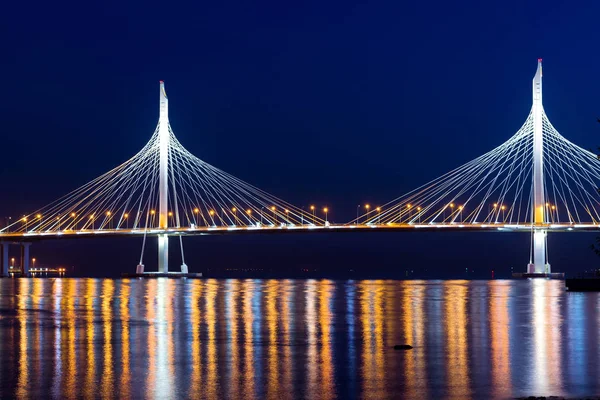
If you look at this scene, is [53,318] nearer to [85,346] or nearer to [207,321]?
[207,321]

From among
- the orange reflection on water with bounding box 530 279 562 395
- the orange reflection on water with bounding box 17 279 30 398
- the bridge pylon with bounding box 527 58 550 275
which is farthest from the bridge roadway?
the orange reflection on water with bounding box 17 279 30 398

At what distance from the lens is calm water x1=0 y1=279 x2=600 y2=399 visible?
38.1 feet

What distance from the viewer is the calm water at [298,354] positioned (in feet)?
38.1

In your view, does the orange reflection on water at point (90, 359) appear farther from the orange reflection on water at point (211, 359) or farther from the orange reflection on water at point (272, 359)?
the orange reflection on water at point (272, 359)

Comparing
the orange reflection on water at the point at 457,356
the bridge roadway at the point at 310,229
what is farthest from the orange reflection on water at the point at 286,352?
the bridge roadway at the point at 310,229

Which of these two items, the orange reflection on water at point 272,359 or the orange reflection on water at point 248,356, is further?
the orange reflection on water at point 248,356

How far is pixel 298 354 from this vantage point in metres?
15.2

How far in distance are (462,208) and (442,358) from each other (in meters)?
60.0

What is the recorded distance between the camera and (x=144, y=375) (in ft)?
41.7

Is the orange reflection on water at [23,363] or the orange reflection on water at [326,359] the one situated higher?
the orange reflection on water at [23,363]

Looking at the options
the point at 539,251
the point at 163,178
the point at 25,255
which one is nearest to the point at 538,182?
the point at 539,251

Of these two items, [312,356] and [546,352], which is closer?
[312,356]

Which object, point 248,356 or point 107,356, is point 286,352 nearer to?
point 248,356

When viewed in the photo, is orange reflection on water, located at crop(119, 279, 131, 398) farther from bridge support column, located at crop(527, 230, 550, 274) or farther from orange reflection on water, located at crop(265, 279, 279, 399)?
bridge support column, located at crop(527, 230, 550, 274)
